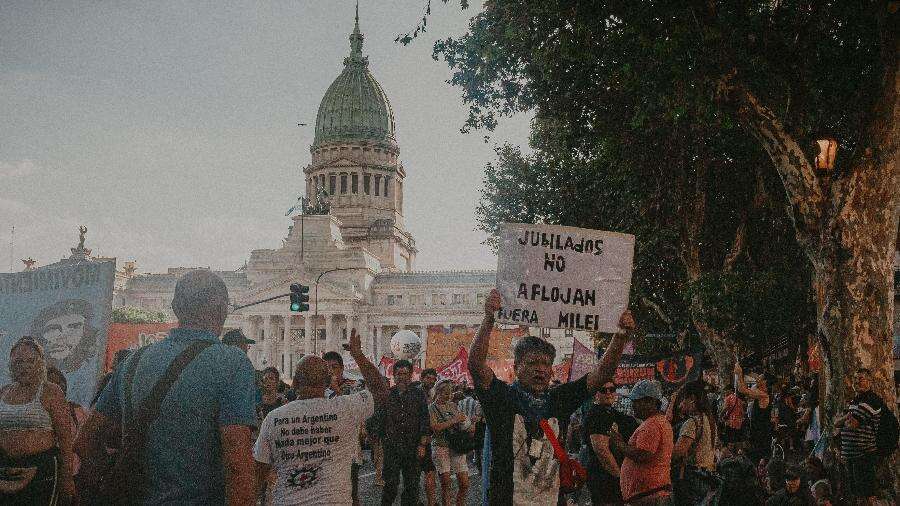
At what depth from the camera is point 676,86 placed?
1266cm

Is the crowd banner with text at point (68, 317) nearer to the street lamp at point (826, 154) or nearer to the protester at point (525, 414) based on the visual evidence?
the protester at point (525, 414)

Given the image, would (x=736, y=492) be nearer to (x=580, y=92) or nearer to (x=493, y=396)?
(x=493, y=396)

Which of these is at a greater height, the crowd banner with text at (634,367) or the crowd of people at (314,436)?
the crowd banner with text at (634,367)

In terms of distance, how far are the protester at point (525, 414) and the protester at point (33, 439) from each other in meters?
2.60

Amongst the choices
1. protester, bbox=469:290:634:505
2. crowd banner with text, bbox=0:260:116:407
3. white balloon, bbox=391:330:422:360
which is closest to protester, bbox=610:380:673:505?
protester, bbox=469:290:634:505

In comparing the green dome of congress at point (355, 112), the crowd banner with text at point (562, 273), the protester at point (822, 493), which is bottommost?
the protester at point (822, 493)

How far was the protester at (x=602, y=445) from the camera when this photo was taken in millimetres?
6902

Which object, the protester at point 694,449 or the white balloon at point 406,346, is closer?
the protester at point 694,449

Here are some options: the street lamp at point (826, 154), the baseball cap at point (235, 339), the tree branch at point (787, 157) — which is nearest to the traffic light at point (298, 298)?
the baseball cap at point (235, 339)

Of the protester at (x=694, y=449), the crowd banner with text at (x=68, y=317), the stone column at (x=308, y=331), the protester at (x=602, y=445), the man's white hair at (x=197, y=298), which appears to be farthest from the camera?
the stone column at (x=308, y=331)

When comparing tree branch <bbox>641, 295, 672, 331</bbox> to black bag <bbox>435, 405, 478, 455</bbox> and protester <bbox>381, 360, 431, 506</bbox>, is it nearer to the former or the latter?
black bag <bbox>435, 405, 478, 455</bbox>

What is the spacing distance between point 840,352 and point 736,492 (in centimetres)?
350

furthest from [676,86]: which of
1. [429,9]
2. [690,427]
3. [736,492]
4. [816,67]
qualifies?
[736,492]

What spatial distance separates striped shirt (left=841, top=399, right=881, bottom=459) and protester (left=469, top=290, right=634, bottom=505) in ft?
16.8
